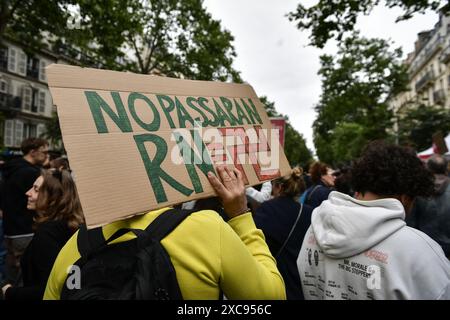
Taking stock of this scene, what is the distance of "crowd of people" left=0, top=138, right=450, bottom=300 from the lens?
1.20 meters

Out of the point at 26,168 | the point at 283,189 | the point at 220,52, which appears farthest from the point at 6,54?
the point at 283,189

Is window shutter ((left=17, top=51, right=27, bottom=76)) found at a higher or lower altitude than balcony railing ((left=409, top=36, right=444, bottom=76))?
lower

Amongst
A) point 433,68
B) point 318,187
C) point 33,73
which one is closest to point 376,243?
point 318,187

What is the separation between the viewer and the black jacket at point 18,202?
4.21 m

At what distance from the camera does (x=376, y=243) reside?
1.56 meters

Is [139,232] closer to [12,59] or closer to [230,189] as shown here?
[230,189]

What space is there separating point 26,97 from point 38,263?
3165cm

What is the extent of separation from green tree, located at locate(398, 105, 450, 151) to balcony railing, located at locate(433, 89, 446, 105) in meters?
13.5

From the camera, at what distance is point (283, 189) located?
10.3 feet

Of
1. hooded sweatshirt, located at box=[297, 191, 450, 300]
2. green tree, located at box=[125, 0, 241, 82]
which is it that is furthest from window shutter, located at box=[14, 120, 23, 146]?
hooded sweatshirt, located at box=[297, 191, 450, 300]

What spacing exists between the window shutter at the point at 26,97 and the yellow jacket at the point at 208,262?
32.4 meters

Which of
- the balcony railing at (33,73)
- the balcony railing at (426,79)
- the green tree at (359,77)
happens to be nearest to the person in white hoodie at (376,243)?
the green tree at (359,77)

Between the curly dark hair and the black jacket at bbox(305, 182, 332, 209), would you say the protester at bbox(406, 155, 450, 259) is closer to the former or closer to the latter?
the curly dark hair

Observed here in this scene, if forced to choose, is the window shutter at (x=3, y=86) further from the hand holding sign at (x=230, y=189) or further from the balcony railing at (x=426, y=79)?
the balcony railing at (x=426, y=79)
